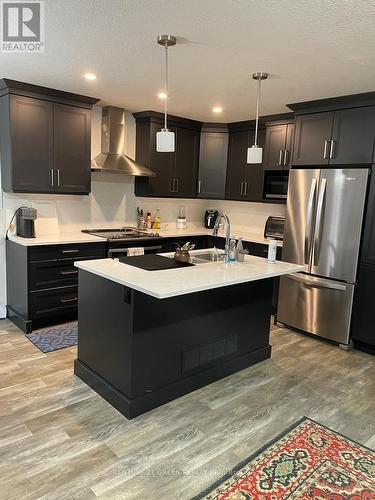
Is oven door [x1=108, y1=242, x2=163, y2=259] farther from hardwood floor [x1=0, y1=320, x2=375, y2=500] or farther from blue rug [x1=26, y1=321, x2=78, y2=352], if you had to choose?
hardwood floor [x1=0, y1=320, x2=375, y2=500]

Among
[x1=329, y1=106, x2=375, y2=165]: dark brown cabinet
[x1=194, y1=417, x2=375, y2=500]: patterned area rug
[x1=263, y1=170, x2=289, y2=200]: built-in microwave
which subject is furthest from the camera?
[x1=263, y1=170, x2=289, y2=200]: built-in microwave

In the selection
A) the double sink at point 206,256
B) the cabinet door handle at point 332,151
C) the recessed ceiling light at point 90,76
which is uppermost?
the recessed ceiling light at point 90,76

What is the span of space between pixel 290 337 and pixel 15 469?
2945mm

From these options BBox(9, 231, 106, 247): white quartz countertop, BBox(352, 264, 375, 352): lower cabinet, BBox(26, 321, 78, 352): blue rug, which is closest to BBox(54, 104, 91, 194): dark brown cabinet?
BBox(9, 231, 106, 247): white quartz countertop

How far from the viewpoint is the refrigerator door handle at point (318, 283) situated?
3.75 metres

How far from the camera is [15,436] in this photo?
2254 mm

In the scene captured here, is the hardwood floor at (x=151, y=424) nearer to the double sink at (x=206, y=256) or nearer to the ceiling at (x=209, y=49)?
the double sink at (x=206, y=256)

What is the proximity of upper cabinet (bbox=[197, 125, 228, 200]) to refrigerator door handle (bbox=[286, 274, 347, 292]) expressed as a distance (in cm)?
195

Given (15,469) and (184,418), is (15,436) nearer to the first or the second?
(15,469)

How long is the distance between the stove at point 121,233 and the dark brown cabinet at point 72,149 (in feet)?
1.86

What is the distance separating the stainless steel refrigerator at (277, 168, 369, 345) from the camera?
3.61m

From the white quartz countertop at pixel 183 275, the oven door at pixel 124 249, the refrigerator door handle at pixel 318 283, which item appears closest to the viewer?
the white quartz countertop at pixel 183 275

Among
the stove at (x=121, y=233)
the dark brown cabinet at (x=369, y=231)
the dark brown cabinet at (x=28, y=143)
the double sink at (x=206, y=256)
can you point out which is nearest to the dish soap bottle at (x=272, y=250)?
the double sink at (x=206, y=256)

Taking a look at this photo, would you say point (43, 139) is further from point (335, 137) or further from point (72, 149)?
point (335, 137)
